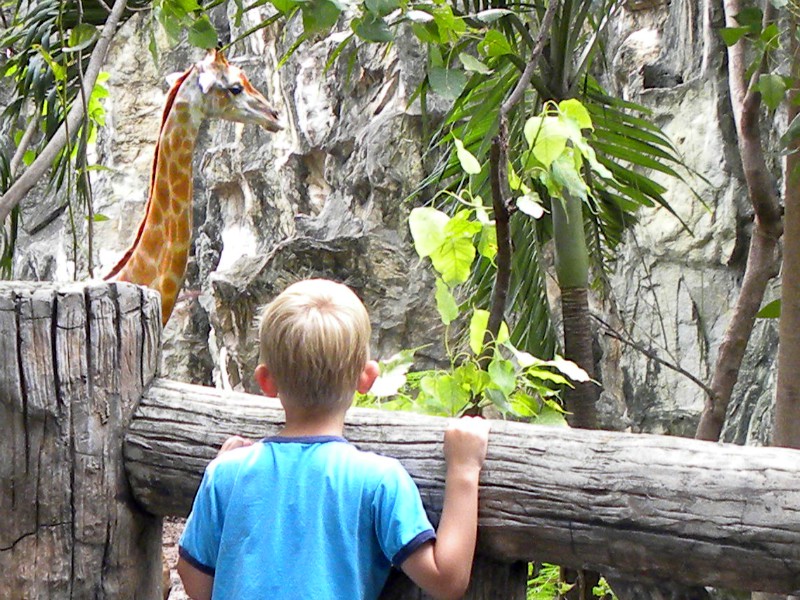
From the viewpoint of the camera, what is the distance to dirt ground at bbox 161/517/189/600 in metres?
4.85

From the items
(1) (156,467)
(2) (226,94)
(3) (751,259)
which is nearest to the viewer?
(1) (156,467)

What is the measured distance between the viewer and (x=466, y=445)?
3.55ft

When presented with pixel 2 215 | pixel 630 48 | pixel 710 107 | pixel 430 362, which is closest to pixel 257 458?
pixel 2 215

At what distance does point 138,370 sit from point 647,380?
10.3 feet

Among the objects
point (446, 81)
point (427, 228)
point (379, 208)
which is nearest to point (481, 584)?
point (427, 228)

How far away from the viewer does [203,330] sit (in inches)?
305

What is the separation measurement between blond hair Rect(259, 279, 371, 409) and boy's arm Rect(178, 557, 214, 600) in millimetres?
248

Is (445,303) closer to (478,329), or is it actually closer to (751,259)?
(478,329)

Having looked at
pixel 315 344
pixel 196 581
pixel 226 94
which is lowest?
pixel 196 581

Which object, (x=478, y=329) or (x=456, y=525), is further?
(x=478, y=329)

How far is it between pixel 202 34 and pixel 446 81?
0.48 meters

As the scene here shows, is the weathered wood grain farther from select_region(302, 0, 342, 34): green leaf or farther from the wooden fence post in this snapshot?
select_region(302, 0, 342, 34): green leaf

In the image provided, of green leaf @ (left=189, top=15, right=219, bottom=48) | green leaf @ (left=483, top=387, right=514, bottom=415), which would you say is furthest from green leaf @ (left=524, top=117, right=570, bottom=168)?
green leaf @ (left=189, top=15, right=219, bottom=48)

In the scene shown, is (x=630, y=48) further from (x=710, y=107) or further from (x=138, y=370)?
(x=138, y=370)
